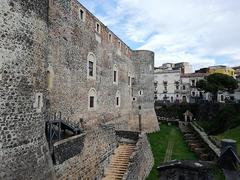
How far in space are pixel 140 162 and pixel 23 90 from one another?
9043 mm

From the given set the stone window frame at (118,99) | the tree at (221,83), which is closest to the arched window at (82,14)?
the stone window frame at (118,99)

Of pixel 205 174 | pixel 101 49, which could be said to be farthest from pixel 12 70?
pixel 101 49

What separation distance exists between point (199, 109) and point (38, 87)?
118ft

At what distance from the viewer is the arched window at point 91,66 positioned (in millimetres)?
18391

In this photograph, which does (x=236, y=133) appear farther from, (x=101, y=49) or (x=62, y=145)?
(x=62, y=145)

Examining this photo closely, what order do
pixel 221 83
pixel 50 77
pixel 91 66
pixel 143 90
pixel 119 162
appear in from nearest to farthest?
pixel 50 77 < pixel 119 162 < pixel 91 66 < pixel 143 90 < pixel 221 83

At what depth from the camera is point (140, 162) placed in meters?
15.4

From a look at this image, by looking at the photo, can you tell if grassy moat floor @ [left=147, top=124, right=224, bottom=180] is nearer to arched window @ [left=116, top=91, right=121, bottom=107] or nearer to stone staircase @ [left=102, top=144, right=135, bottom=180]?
stone staircase @ [left=102, top=144, right=135, bottom=180]

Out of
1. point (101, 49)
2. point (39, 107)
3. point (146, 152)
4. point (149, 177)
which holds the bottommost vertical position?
point (149, 177)

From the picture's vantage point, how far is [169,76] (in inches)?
2303

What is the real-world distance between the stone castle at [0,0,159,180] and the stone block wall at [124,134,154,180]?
21 centimetres

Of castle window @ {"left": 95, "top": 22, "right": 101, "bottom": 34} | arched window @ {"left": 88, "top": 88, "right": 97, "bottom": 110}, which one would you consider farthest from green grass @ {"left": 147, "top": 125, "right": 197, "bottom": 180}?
castle window @ {"left": 95, "top": 22, "right": 101, "bottom": 34}

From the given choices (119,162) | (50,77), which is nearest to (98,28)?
(50,77)

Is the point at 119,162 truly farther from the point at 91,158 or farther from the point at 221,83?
the point at 221,83
